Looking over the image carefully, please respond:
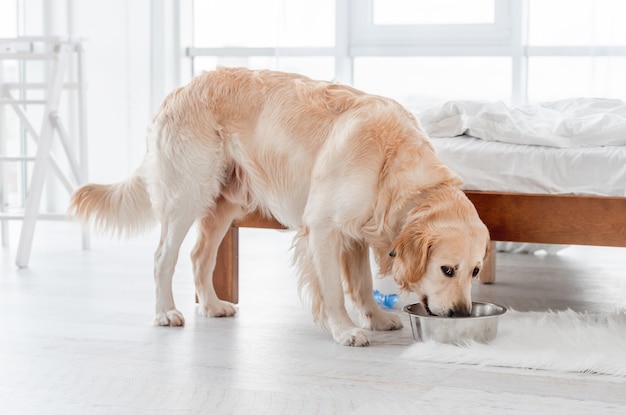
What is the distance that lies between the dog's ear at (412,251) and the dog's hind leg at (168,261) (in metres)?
0.74

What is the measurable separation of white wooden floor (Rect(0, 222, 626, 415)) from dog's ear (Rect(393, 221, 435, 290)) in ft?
0.74

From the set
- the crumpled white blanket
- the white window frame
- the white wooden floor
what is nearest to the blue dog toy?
the white wooden floor

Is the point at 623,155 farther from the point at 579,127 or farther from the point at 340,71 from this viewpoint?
the point at 340,71

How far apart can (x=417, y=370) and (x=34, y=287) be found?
1758 mm

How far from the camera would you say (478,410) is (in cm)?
191

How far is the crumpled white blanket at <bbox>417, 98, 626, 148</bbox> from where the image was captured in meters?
2.81

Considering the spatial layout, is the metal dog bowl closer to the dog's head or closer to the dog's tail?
the dog's head

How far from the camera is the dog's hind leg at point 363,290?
2.70m

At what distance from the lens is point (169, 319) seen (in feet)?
9.08

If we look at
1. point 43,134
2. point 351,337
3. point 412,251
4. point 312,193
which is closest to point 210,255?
point 312,193

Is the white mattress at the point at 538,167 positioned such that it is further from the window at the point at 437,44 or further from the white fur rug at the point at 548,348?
the window at the point at 437,44

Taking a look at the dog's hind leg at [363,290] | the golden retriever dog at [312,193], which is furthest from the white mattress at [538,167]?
the dog's hind leg at [363,290]

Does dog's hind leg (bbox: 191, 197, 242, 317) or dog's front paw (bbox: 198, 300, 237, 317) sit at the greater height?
dog's hind leg (bbox: 191, 197, 242, 317)

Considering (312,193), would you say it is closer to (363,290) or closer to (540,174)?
(363,290)
